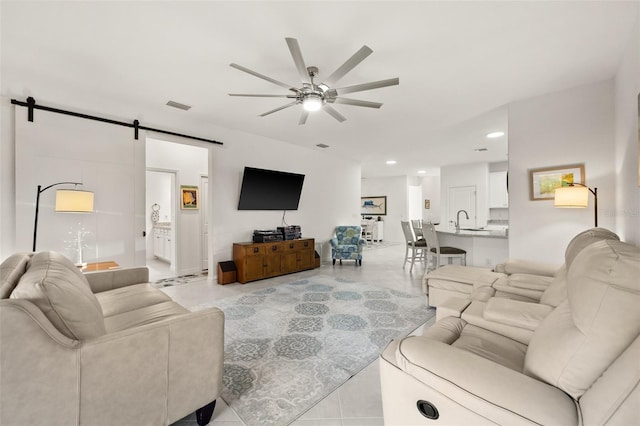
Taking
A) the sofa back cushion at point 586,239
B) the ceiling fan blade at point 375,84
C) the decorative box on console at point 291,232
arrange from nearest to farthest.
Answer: the sofa back cushion at point 586,239 < the ceiling fan blade at point 375,84 < the decorative box on console at point 291,232

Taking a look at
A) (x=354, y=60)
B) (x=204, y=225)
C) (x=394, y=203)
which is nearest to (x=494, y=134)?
(x=354, y=60)

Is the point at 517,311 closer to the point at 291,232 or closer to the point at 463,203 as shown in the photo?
the point at 291,232

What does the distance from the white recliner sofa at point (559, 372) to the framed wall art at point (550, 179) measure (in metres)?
2.73

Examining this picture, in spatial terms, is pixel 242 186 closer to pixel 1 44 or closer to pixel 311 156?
pixel 311 156

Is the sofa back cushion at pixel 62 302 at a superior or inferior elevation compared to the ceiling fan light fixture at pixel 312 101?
inferior

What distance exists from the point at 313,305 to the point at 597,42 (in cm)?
370

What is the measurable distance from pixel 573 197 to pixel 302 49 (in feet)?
10.1

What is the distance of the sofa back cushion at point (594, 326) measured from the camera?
0.81m

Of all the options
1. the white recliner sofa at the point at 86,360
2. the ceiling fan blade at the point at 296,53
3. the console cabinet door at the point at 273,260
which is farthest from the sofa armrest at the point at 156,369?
the console cabinet door at the point at 273,260

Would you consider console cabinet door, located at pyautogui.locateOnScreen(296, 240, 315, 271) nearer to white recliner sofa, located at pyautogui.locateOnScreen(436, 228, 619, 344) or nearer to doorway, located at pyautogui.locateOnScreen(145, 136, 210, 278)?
doorway, located at pyautogui.locateOnScreen(145, 136, 210, 278)

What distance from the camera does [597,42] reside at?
7.50 feet

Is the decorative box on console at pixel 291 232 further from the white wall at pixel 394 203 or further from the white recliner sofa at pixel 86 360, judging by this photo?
the white wall at pixel 394 203

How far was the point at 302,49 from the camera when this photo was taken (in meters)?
2.36

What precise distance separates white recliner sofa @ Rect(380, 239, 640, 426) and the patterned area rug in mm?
793
